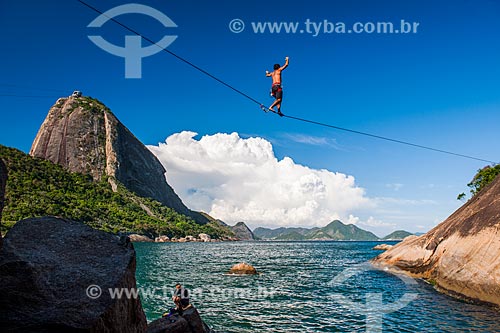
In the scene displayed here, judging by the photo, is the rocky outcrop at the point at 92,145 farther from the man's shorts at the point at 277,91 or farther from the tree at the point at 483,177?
the man's shorts at the point at 277,91

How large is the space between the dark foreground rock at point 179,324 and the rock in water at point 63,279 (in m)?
2.04

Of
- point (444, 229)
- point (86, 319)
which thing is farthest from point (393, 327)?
point (444, 229)

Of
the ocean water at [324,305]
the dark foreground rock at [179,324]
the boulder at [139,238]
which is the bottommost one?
the boulder at [139,238]

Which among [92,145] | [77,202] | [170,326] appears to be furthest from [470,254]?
[92,145]

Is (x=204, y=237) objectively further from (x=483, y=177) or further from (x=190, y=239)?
(x=483, y=177)

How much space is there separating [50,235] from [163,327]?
4991mm

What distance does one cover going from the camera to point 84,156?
171 metres

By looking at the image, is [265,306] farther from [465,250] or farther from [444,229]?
[444,229]

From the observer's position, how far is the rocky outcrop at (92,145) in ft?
546

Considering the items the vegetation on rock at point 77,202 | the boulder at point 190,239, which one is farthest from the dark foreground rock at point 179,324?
the boulder at point 190,239

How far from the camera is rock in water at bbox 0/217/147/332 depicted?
6.96 m

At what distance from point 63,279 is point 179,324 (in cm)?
562

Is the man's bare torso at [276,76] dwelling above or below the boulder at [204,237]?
above

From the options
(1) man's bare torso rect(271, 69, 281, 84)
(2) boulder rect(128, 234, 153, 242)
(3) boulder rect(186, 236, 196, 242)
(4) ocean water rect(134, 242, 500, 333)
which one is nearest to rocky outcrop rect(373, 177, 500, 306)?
(4) ocean water rect(134, 242, 500, 333)
